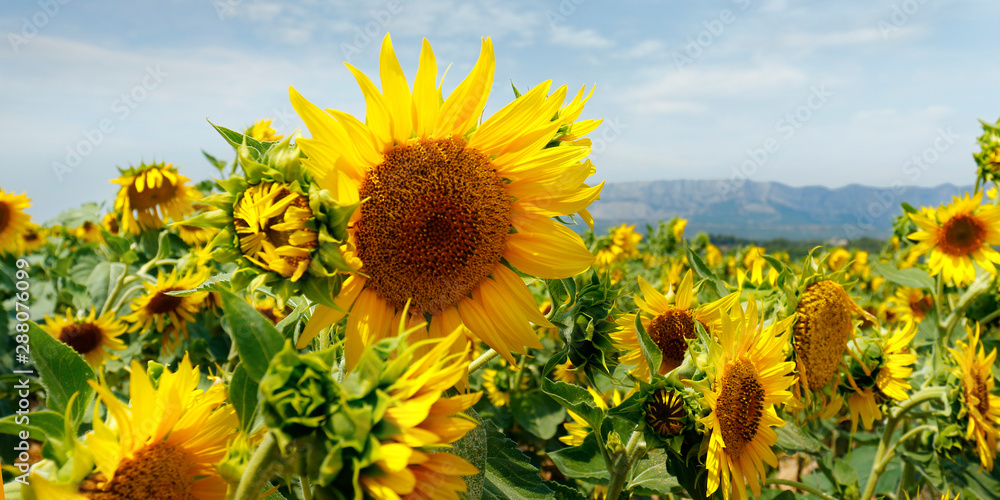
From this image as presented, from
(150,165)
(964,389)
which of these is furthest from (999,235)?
(150,165)

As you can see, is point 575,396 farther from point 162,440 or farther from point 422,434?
point 162,440

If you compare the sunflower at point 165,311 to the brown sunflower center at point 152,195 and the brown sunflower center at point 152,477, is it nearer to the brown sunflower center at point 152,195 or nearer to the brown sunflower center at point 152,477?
the brown sunflower center at point 152,195

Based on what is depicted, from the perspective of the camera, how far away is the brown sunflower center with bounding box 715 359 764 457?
178 cm

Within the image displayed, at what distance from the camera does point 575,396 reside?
1.98 metres

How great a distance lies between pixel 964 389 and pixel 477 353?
9.28ft

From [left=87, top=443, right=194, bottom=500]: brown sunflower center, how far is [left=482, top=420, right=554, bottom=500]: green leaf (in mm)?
772

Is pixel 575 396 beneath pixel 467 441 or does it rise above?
beneath

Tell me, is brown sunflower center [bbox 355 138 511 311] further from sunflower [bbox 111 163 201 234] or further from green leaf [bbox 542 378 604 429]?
sunflower [bbox 111 163 201 234]

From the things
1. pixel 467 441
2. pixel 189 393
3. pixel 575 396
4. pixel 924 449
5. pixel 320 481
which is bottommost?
pixel 924 449

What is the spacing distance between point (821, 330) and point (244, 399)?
2148 millimetres

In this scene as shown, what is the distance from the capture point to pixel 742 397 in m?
1.84

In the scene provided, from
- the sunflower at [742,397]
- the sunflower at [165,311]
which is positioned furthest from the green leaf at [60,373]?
the sunflower at [165,311]

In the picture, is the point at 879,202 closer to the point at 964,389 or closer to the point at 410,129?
the point at 964,389

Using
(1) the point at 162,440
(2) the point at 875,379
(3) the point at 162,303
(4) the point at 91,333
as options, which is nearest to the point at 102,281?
(4) the point at 91,333
